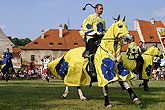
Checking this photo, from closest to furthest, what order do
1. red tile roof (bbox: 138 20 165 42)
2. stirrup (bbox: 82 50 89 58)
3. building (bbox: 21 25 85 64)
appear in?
stirrup (bbox: 82 50 89 58), building (bbox: 21 25 85 64), red tile roof (bbox: 138 20 165 42)

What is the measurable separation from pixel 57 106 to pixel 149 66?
7188 millimetres

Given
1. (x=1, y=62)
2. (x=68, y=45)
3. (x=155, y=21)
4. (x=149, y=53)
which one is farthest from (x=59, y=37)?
(x=149, y=53)

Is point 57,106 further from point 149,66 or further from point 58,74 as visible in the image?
point 149,66

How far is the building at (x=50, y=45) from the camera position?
2566 inches

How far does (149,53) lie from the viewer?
13422 mm

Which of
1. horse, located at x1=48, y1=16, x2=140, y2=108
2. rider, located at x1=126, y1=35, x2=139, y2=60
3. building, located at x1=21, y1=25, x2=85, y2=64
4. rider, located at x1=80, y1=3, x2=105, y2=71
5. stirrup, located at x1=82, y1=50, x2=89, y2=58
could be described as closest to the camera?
horse, located at x1=48, y1=16, x2=140, y2=108

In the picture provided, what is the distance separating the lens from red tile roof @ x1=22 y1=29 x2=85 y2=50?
65.2 metres

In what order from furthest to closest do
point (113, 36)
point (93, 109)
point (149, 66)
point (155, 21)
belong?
point (155, 21), point (149, 66), point (113, 36), point (93, 109)

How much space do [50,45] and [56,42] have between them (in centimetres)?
160

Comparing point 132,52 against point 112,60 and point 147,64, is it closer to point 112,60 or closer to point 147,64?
point 147,64

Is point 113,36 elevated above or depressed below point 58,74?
above

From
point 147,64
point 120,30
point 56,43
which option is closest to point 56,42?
point 56,43

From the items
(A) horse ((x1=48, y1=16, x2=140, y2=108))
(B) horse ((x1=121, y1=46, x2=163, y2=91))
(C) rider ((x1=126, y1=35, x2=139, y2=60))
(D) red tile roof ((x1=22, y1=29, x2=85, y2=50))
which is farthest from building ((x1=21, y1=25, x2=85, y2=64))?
(A) horse ((x1=48, y1=16, x2=140, y2=108))

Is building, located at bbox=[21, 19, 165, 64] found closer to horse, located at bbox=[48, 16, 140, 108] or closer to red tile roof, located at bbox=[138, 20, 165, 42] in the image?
red tile roof, located at bbox=[138, 20, 165, 42]
